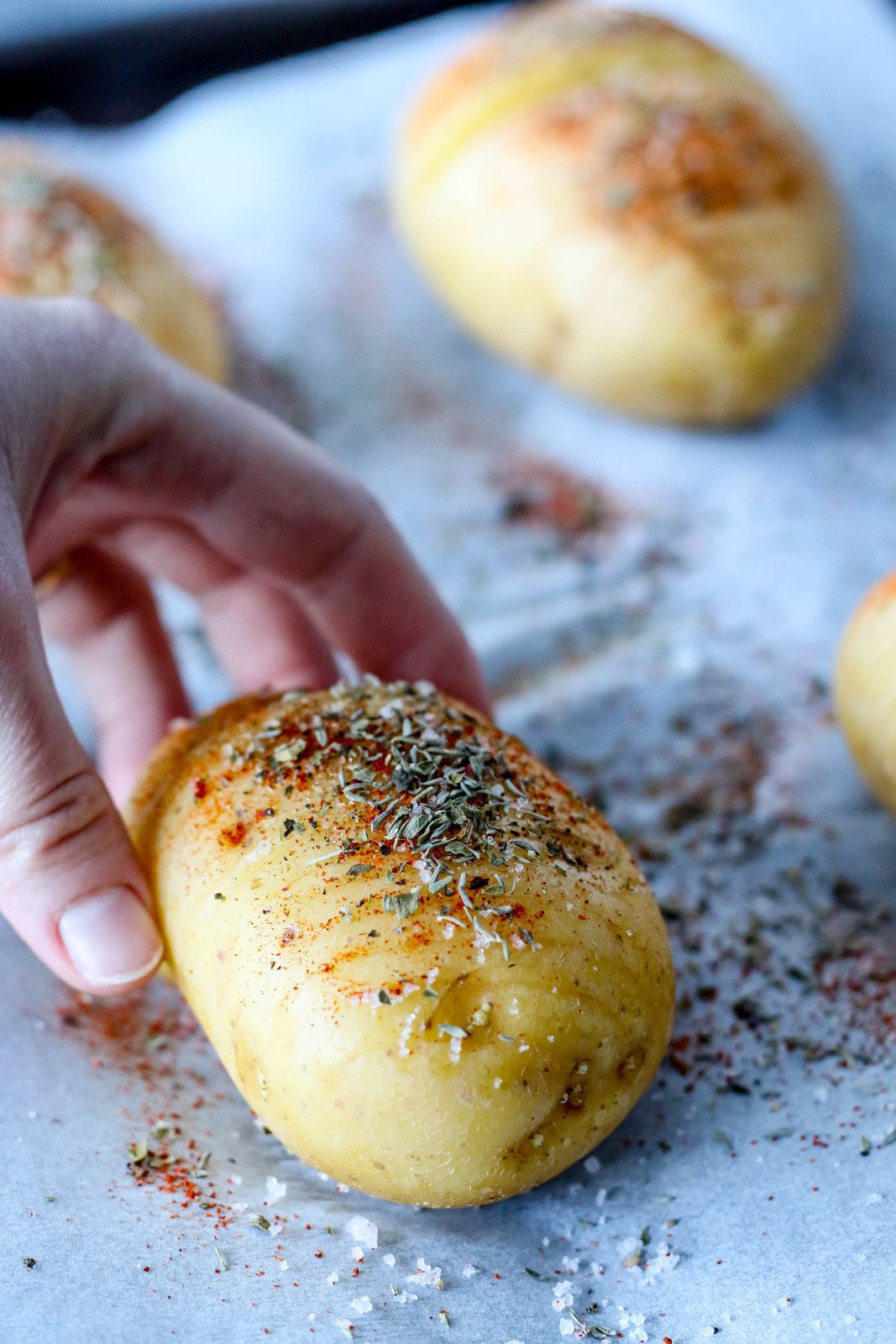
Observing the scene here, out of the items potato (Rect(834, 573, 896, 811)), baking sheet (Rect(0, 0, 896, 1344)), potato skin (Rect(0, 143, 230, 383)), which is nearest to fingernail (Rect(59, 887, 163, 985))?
baking sheet (Rect(0, 0, 896, 1344))

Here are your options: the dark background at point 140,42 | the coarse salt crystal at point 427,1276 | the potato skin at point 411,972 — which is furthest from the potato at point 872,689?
the dark background at point 140,42

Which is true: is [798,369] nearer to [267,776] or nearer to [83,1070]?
[267,776]

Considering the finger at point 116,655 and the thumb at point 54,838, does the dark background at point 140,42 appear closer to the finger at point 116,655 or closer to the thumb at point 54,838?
the finger at point 116,655

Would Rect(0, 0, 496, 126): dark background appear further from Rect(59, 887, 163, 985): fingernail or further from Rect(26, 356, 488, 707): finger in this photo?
Rect(59, 887, 163, 985): fingernail

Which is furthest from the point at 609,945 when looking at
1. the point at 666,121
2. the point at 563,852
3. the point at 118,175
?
the point at 118,175

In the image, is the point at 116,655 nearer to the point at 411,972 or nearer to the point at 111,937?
the point at 111,937

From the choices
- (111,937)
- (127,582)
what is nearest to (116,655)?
(127,582)
